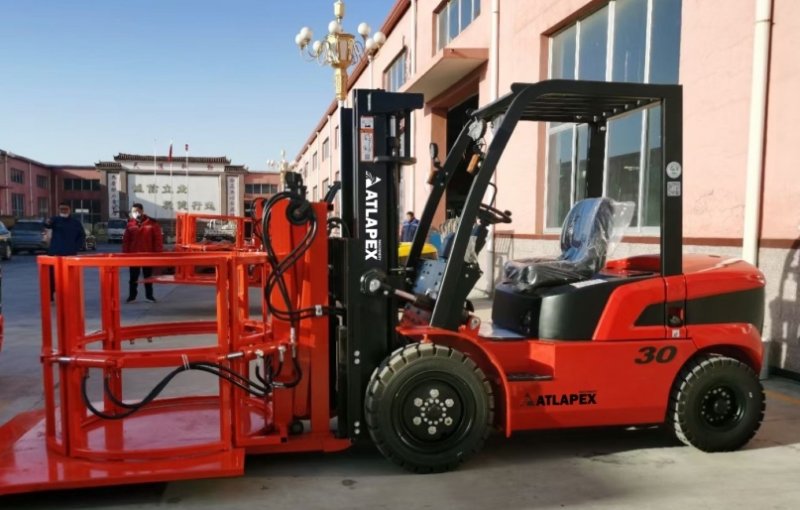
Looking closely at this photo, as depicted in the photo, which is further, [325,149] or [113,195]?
[113,195]

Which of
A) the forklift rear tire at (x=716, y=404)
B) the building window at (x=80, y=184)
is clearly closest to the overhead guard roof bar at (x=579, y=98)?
the forklift rear tire at (x=716, y=404)

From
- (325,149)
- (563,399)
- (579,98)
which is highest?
(325,149)

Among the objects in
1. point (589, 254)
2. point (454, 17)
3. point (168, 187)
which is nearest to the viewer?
point (589, 254)

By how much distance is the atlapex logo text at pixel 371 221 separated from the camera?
379 centimetres

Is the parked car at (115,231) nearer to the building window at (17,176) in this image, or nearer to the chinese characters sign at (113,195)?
the building window at (17,176)

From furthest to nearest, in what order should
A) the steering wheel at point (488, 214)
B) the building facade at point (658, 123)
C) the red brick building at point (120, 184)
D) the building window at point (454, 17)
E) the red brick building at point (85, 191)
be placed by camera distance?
the red brick building at point (85, 191) → the red brick building at point (120, 184) → the building window at point (454, 17) → the building facade at point (658, 123) → the steering wheel at point (488, 214)

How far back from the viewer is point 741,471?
3.86 m

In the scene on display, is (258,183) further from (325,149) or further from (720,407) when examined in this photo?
(720,407)

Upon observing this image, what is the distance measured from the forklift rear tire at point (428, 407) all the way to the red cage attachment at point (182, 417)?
38cm

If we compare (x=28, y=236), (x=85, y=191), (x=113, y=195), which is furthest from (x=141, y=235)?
→ (x=85, y=191)

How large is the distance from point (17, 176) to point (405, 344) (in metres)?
58.1

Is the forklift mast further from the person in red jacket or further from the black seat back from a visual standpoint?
the person in red jacket

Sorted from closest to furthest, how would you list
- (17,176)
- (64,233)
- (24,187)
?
(64,233), (17,176), (24,187)

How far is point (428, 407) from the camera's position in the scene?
3.70m
